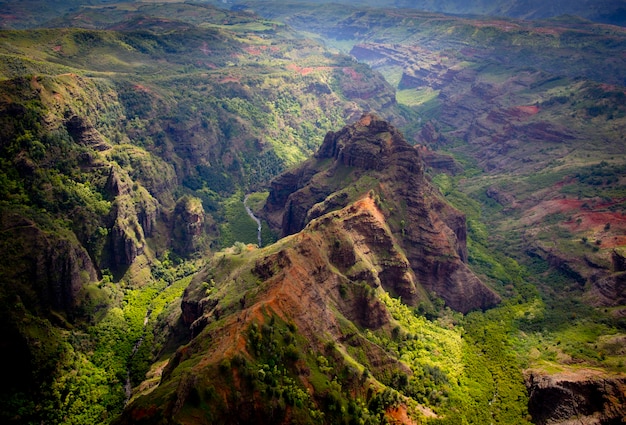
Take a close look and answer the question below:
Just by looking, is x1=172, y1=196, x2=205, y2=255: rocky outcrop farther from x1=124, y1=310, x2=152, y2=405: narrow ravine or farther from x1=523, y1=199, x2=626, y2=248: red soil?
x1=523, y1=199, x2=626, y2=248: red soil

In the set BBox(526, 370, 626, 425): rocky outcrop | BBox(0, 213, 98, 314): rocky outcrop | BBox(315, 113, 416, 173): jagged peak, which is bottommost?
BBox(526, 370, 626, 425): rocky outcrop

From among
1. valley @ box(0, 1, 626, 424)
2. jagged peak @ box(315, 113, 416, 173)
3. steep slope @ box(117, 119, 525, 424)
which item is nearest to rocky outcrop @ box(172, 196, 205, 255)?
valley @ box(0, 1, 626, 424)

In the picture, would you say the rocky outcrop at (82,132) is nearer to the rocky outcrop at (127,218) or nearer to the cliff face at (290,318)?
the rocky outcrop at (127,218)

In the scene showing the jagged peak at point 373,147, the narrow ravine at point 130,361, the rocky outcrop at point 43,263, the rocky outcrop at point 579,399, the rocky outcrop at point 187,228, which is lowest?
the narrow ravine at point 130,361

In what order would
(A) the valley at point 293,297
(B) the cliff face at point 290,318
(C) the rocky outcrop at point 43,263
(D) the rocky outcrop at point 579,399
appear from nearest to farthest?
(B) the cliff face at point 290,318 → (A) the valley at point 293,297 → (D) the rocky outcrop at point 579,399 → (C) the rocky outcrop at point 43,263

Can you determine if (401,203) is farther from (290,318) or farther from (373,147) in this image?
(290,318)

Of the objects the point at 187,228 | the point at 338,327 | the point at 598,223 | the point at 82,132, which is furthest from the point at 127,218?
the point at 598,223

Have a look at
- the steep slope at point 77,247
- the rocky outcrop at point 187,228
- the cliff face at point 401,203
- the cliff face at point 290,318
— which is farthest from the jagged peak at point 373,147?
the steep slope at point 77,247
